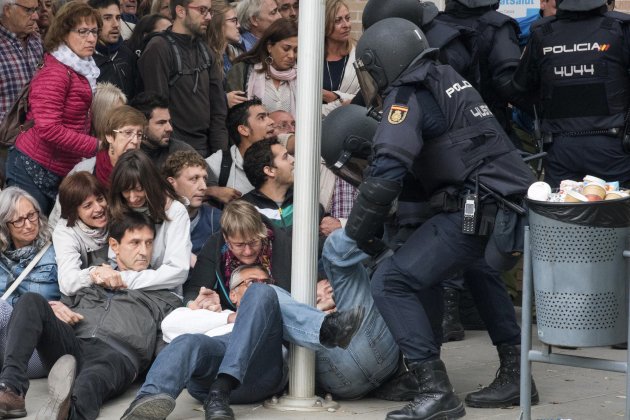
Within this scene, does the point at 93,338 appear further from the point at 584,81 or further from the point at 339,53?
the point at 339,53

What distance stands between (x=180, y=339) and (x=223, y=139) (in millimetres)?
3095

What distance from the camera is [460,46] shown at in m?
7.51

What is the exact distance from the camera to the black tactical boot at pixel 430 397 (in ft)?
19.2

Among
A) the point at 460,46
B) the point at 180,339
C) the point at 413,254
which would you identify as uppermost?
the point at 460,46

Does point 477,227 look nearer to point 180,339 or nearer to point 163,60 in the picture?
point 180,339

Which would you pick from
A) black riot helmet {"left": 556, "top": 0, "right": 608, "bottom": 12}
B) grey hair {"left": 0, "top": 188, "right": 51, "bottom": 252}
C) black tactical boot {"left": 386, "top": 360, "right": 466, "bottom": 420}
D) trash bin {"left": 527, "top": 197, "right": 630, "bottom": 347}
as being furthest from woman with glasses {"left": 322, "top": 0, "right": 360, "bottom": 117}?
trash bin {"left": 527, "top": 197, "right": 630, "bottom": 347}

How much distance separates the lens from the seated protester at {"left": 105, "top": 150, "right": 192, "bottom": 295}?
6.92 meters

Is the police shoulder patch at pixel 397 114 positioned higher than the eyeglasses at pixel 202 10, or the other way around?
the eyeglasses at pixel 202 10

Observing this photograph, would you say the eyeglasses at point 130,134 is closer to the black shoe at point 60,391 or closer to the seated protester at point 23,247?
the seated protester at point 23,247

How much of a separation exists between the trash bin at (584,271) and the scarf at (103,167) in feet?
10.0

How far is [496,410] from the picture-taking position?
20.5 ft

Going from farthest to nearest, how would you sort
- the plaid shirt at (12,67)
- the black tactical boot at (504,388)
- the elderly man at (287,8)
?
the elderly man at (287,8), the plaid shirt at (12,67), the black tactical boot at (504,388)

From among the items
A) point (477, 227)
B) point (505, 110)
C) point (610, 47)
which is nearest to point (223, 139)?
point (505, 110)

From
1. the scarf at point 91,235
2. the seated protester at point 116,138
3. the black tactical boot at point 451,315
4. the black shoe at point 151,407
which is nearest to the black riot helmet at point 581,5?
the black tactical boot at point 451,315
